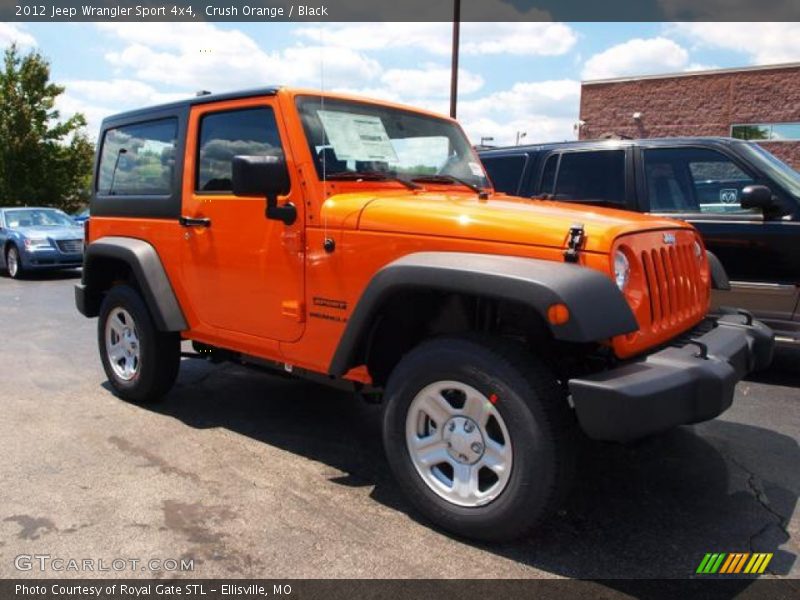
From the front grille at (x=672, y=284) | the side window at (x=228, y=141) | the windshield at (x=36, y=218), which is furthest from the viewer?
the windshield at (x=36, y=218)

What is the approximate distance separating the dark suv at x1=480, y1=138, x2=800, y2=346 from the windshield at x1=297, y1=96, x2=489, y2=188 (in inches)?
57.2

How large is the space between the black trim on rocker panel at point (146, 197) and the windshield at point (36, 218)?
33.4 feet

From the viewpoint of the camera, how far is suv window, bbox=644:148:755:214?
18.1 ft

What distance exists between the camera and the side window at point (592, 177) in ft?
19.3

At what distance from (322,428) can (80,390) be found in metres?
2.10

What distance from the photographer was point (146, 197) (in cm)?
457

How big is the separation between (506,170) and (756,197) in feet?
7.30

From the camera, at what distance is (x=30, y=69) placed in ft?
80.4

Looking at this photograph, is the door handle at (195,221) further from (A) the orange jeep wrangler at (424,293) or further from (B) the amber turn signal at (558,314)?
(B) the amber turn signal at (558,314)

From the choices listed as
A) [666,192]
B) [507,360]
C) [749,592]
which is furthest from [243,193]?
[666,192]

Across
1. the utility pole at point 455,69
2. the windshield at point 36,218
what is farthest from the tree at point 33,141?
the utility pole at point 455,69

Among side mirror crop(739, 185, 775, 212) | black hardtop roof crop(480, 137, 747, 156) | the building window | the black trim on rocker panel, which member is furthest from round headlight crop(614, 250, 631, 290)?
the building window

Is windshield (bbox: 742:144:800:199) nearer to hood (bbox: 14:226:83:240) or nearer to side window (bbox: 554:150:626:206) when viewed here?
side window (bbox: 554:150:626:206)

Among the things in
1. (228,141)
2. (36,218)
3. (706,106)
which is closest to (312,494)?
(228,141)
